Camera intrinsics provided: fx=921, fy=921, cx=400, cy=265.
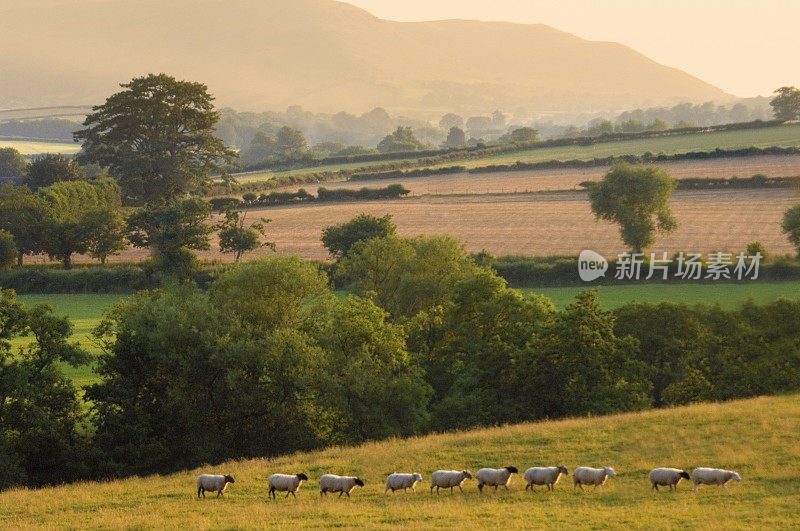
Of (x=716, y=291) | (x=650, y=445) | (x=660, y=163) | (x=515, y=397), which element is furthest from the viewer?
(x=660, y=163)

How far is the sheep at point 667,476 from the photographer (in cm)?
3140

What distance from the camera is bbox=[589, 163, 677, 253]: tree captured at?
293 ft

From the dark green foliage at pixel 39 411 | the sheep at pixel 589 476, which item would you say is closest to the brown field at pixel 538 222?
the dark green foliage at pixel 39 411

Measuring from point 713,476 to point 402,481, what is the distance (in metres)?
10.7

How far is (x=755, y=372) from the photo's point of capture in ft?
169

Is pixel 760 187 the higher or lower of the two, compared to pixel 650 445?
higher

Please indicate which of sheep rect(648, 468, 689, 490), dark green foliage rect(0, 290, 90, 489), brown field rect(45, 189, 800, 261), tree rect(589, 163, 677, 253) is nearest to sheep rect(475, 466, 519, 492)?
sheep rect(648, 468, 689, 490)

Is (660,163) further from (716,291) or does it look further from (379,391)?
(379,391)

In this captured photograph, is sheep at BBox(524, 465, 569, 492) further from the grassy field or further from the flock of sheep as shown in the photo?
the grassy field

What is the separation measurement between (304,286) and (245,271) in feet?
11.8

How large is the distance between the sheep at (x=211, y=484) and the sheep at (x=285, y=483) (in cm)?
183

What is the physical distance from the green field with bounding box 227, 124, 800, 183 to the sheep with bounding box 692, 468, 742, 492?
432ft

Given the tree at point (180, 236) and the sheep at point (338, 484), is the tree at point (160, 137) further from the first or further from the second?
the sheep at point (338, 484)

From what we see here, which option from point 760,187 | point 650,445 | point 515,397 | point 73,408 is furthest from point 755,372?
point 760,187
